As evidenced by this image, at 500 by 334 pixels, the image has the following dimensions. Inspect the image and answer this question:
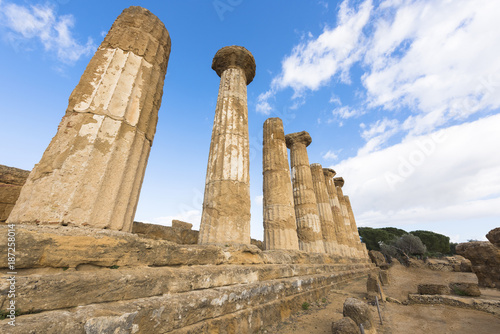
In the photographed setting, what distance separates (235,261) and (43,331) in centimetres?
280

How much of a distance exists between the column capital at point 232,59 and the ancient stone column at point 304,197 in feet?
20.4

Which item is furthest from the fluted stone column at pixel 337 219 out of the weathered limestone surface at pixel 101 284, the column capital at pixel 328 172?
the weathered limestone surface at pixel 101 284

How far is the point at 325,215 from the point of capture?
1342 centimetres

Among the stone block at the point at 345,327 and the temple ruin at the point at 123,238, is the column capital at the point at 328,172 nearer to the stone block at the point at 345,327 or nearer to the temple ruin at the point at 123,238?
the temple ruin at the point at 123,238

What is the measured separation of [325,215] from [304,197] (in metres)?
3.54

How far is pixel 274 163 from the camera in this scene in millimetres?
8898

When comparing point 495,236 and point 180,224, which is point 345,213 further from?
point 180,224

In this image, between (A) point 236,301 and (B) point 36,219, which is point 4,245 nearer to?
(B) point 36,219

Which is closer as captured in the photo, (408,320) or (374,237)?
(408,320)

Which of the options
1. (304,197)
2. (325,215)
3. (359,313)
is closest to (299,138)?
(304,197)

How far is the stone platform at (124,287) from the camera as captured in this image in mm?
1536

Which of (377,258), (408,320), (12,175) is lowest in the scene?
(408,320)

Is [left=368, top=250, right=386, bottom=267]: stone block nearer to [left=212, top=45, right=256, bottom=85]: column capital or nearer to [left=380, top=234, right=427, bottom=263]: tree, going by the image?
[left=380, top=234, right=427, bottom=263]: tree

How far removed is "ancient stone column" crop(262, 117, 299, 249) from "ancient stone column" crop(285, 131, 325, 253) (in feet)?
8.43
